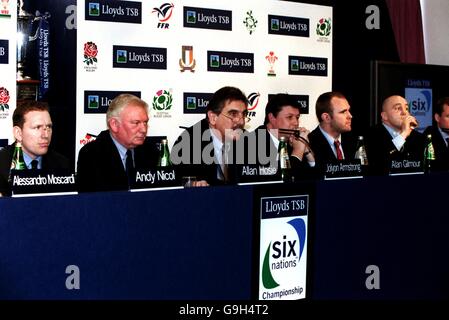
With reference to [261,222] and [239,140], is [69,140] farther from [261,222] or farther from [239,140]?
[261,222]

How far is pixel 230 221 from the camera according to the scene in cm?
265

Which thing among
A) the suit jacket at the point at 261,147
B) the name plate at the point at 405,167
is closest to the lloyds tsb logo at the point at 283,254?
the name plate at the point at 405,167

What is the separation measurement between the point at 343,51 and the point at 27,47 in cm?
285

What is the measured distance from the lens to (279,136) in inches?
172

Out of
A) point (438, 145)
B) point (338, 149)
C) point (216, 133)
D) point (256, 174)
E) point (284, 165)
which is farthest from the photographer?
point (438, 145)

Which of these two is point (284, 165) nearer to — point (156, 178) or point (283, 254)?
point (283, 254)

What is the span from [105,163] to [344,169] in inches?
40.2

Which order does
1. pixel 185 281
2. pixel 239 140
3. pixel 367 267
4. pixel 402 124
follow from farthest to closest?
pixel 402 124
pixel 239 140
pixel 367 267
pixel 185 281

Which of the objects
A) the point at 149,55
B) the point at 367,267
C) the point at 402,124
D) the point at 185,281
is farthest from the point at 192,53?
the point at 185,281

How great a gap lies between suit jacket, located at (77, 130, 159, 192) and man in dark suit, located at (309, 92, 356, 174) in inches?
42.7

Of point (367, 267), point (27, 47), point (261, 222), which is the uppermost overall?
point (27, 47)

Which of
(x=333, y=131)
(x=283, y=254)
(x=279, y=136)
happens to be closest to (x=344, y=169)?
(x=283, y=254)

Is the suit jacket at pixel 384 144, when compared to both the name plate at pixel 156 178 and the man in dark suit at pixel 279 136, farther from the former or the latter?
the name plate at pixel 156 178

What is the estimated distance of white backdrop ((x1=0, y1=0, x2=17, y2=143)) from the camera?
15.2 ft
